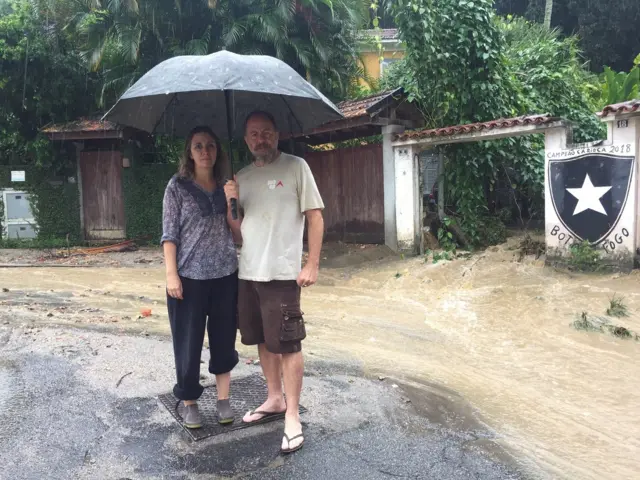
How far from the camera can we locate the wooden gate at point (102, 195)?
13789 millimetres

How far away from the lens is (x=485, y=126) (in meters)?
8.79

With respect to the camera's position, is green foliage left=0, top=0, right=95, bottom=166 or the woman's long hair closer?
the woman's long hair

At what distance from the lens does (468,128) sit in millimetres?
9016

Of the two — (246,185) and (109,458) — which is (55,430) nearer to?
(109,458)

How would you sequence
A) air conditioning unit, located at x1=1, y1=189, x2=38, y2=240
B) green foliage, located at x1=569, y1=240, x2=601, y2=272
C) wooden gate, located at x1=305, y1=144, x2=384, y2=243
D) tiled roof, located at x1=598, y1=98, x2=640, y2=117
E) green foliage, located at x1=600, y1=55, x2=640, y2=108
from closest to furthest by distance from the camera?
tiled roof, located at x1=598, y1=98, x2=640, y2=117 < green foliage, located at x1=569, y1=240, x2=601, y2=272 < wooden gate, located at x1=305, y1=144, x2=384, y2=243 < green foliage, located at x1=600, y1=55, x2=640, y2=108 < air conditioning unit, located at x1=1, y1=189, x2=38, y2=240

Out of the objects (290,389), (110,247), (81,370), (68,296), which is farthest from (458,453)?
(110,247)

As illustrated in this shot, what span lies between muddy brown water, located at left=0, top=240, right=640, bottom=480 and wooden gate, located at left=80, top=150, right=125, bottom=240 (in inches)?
152

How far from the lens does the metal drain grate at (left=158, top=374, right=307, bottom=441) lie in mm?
3291

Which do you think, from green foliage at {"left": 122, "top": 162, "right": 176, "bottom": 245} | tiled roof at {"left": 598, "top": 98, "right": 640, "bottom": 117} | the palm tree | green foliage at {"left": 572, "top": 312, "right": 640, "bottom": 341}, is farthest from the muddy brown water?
the palm tree

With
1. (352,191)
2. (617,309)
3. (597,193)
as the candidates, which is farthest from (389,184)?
(617,309)

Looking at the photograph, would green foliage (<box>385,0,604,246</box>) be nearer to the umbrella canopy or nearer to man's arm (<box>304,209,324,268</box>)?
the umbrella canopy

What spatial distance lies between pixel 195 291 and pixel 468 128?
277 inches

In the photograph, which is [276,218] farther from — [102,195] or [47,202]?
[47,202]

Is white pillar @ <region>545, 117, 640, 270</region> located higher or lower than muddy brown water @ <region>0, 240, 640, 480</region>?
higher
